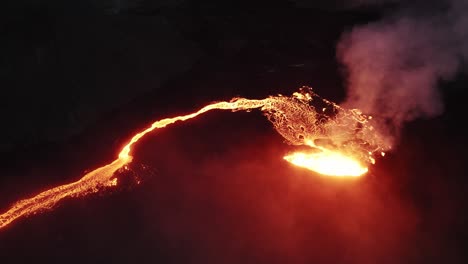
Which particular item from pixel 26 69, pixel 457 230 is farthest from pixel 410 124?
pixel 26 69

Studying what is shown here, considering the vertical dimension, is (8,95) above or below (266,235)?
above

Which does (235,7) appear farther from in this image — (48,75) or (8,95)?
(8,95)

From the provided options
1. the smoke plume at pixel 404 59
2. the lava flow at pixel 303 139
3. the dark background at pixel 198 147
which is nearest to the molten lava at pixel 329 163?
the lava flow at pixel 303 139

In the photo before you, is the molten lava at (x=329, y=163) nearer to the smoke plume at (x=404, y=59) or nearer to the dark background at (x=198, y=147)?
the dark background at (x=198, y=147)

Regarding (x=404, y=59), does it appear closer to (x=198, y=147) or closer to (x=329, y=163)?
(x=329, y=163)

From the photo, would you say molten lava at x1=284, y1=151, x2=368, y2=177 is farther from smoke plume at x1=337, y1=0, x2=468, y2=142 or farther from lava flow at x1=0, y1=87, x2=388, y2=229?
smoke plume at x1=337, y1=0, x2=468, y2=142

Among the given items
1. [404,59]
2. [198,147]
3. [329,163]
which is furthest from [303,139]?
[404,59]

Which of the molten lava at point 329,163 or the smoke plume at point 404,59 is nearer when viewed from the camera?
the molten lava at point 329,163
